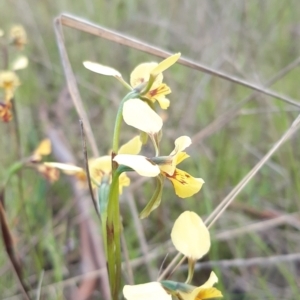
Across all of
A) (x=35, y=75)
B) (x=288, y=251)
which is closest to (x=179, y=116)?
(x=288, y=251)

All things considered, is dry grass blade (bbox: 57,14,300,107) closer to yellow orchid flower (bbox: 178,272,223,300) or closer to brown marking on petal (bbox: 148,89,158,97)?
brown marking on petal (bbox: 148,89,158,97)

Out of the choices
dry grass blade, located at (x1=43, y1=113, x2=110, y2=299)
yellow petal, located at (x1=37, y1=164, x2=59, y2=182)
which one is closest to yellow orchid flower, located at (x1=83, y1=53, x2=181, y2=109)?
yellow petal, located at (x1=37, y1=164, x2=59, y2=182)

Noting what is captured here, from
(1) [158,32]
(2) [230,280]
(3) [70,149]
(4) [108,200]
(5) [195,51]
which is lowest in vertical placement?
(2) [230,280]

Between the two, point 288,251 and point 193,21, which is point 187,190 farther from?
point 193,21

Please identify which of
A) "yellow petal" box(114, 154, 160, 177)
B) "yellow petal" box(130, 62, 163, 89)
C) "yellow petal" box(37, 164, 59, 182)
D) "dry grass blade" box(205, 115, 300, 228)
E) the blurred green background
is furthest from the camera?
the blurred green background

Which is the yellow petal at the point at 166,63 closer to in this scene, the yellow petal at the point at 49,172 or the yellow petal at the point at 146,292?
the yellow petal at the point at 146,292

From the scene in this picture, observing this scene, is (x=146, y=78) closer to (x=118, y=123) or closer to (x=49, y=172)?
(x=118, y=123)
